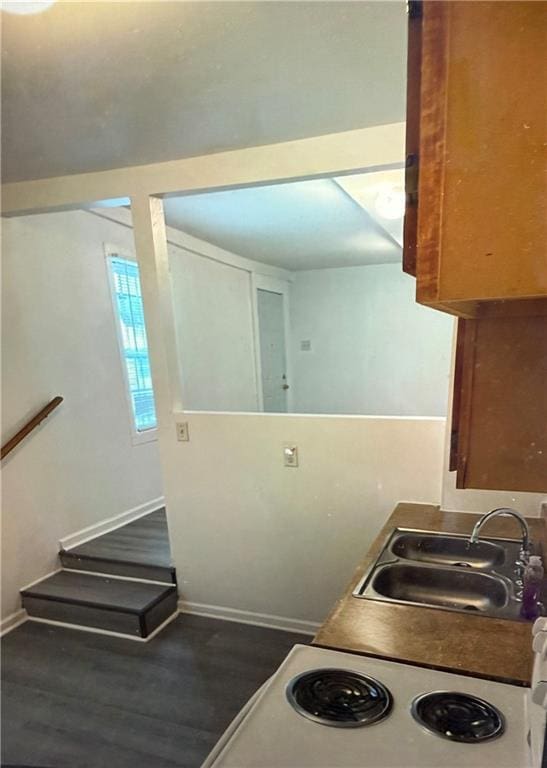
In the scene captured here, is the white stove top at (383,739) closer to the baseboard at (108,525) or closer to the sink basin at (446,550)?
the sink basin at (446,550)

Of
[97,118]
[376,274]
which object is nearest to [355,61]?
[97,118]

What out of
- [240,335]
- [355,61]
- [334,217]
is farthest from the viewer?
[240,335]

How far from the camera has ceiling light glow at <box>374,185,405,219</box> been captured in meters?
2.64

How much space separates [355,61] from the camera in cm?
141

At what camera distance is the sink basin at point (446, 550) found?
5.08 feet

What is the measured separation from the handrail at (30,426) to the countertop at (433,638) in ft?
7.01

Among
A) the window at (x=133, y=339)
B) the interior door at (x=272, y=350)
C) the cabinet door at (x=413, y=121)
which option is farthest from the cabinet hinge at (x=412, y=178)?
the interior door at (x=272, y=350)

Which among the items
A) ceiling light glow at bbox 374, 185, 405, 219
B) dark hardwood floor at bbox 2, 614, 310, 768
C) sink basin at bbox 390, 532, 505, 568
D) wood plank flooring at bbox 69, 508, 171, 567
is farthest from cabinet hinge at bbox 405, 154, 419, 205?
wood plank flooring at bbox 69, 508, 171, 567

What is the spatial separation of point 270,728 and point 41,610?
2349 millimetres

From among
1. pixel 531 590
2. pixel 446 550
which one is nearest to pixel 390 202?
pixel 446 550

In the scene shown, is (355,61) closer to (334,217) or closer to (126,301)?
(334,217)

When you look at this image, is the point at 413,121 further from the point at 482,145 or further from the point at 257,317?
the point at 257,317

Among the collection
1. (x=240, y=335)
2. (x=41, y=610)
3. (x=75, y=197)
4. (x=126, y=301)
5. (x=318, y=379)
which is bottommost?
(x=41, y=610)

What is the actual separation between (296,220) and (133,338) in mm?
1589
